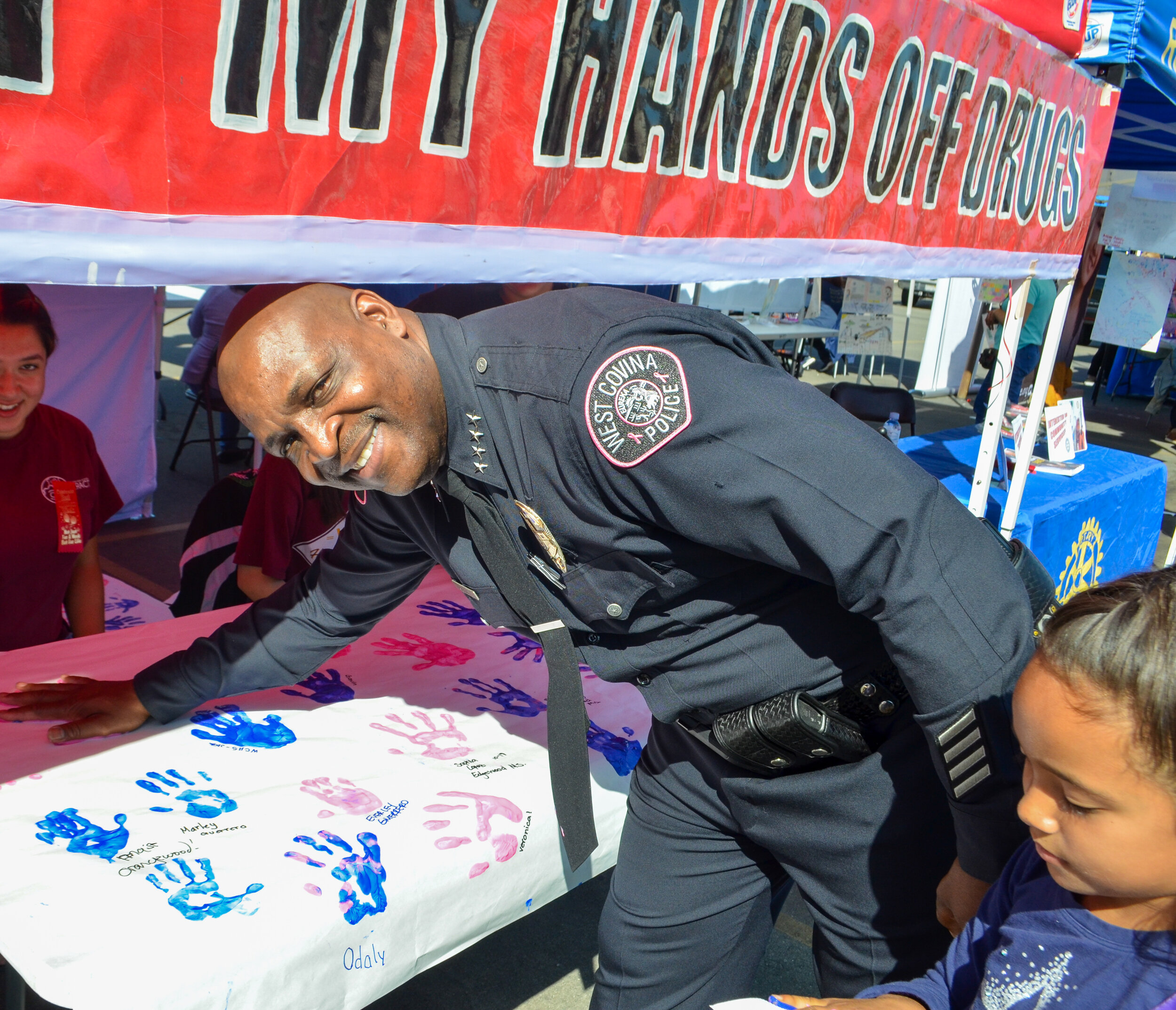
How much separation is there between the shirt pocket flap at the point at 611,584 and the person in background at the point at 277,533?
59.4 inches

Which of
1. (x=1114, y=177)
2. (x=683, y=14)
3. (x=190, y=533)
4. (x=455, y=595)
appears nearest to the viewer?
(x=683, y=14)

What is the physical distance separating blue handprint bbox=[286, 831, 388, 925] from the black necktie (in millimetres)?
310

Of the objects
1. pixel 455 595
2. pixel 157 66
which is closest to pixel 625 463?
pixel 157 66

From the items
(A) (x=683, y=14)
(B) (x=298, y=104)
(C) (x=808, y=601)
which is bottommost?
(C) (x=808, y=601)

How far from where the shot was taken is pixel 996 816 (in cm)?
117

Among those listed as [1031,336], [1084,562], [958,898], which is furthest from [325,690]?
[1031,336]

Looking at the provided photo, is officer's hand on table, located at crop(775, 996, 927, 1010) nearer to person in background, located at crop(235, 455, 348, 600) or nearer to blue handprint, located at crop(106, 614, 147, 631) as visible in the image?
person in background, located at crop(235, 455, 348, 600)

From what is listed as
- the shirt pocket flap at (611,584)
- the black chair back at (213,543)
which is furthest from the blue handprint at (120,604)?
the shirt pocket flap at (611,584)

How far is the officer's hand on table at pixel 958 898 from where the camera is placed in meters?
1.21

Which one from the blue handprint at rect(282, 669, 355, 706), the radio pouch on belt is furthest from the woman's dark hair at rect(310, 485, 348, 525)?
→ the radio pouch on belt

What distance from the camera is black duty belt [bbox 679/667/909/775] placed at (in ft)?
4.35

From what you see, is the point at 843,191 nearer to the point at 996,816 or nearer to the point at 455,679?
the point at 455,679

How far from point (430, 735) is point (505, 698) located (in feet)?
0.81

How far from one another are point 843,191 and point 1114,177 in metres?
7.10
